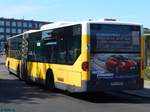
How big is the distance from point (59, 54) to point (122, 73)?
2898 mm

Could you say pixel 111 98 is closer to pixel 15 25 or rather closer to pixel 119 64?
pixel 119 64

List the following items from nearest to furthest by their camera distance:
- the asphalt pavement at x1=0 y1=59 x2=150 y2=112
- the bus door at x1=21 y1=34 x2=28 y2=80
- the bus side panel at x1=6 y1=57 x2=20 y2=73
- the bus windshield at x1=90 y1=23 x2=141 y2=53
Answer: the asphalt pavement at x1=0 y1=59 x2=150 y2=112 → the bus windshield at x1=90 y1=23 x2=141 y2=53 → the bus door at x1=21 y1=34 x2=28 y2=80 → the bus side panel at x1=6 y1=57 x2=20 y2=73

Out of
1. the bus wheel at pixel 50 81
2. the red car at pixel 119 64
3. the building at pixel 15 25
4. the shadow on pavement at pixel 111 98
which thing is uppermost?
the building at pixel 15 25

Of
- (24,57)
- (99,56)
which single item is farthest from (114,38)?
(24,57)

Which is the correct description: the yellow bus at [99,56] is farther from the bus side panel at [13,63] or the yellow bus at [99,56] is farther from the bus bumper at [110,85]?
the bus side panel at [13,63]

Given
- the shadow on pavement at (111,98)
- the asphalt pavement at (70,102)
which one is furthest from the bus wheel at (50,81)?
the shadow on pavement at (111,98)

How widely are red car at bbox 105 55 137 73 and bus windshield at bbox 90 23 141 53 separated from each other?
281 millimetres

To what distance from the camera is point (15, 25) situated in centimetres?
8181

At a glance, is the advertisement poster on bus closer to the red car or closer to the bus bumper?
the red car

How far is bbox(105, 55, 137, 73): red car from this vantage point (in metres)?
16.7

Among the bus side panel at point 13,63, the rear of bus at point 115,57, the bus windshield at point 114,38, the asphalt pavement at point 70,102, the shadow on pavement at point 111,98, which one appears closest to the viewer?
the asphalt pavement at point 70,102

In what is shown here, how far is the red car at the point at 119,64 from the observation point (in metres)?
16.7

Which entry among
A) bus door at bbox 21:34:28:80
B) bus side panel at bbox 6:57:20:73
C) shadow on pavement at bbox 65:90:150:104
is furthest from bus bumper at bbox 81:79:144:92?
bus side panel at bbox 6:57:20:73

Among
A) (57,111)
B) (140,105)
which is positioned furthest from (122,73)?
(57,111)
